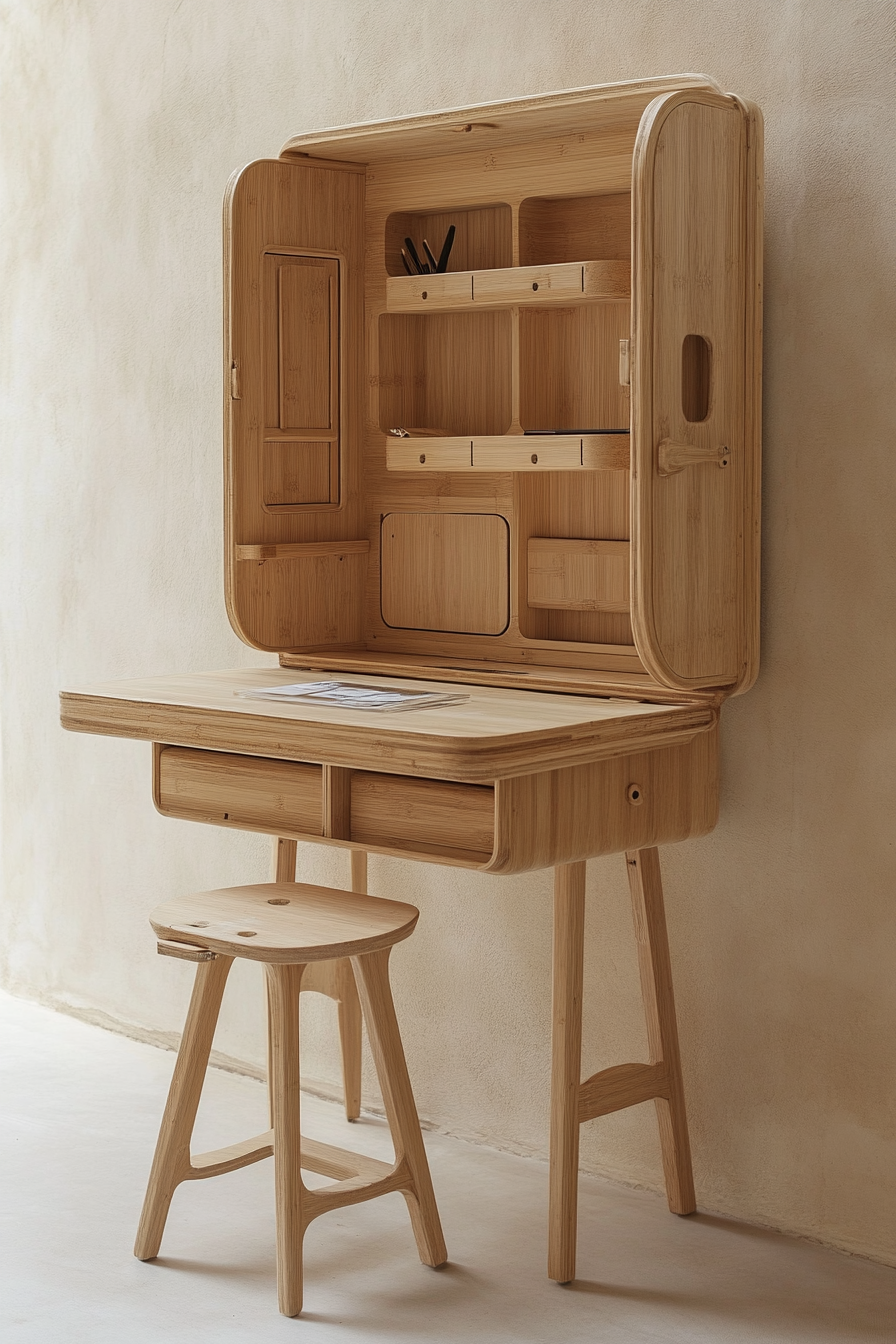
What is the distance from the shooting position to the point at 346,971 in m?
3.50

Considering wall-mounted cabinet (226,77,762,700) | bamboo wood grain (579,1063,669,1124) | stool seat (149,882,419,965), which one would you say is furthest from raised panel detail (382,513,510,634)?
bamboo wood grain (579,1063,669,1124)

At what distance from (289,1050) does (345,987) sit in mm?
792

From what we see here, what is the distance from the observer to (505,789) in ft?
8.32

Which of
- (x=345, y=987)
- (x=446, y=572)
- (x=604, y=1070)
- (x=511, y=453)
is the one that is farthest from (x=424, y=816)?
(x=345, y=987)

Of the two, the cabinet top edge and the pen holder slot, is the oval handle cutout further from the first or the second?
the pen holder slot

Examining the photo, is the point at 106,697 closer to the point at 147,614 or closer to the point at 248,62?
the point at 147,614

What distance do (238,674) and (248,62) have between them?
144 centimetres

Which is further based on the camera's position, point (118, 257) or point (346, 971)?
point (118, 257)

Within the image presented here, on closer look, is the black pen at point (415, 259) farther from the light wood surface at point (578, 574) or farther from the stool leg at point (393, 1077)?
the stool leg at point (393, 1077)

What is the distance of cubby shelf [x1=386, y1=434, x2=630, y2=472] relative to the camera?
297 centimetres

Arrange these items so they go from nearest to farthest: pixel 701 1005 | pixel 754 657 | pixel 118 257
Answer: pixel 754 657 < pixel 701 1005 < pixel 118 257

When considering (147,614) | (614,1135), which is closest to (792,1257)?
(614,1135)

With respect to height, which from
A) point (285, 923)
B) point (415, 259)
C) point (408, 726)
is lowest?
point (285, 923)

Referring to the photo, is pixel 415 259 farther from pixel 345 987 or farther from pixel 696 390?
pixel 345 987
